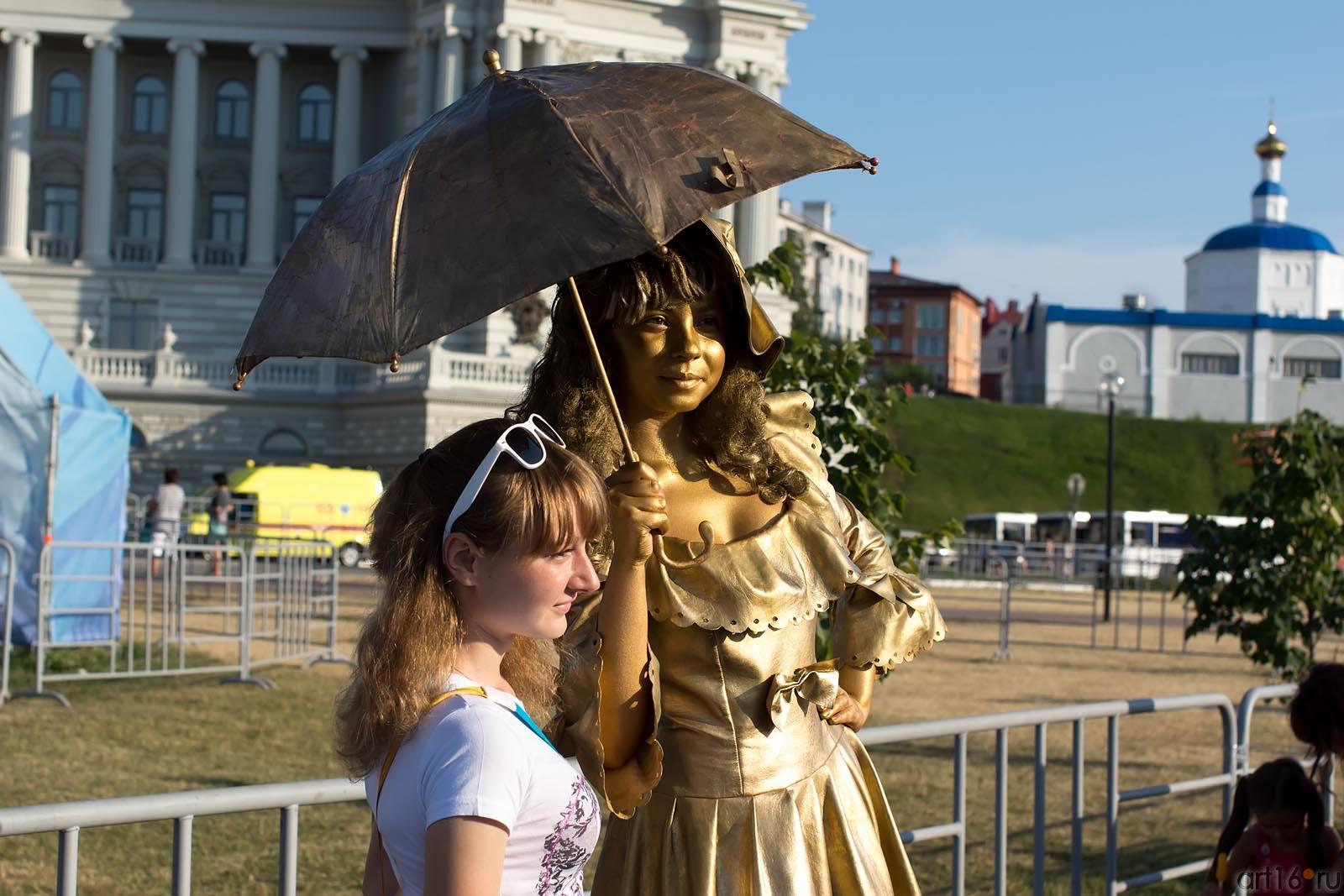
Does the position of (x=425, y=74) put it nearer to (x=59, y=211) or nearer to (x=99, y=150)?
(x=99, y=150)

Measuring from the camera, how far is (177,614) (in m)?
15.0

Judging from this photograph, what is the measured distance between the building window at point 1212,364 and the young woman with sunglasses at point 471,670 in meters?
79.0

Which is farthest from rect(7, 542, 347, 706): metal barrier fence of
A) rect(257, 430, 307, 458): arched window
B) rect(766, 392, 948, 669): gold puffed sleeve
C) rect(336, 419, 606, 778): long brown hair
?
rect(257, 430, 307, 458): arched window

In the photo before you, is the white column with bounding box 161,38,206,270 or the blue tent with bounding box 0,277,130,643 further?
the white column with bounding box 161,38,206,270

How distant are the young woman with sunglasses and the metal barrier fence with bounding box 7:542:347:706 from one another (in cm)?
1062

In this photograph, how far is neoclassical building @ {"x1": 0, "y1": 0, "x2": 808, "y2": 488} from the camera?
5959 centimetres

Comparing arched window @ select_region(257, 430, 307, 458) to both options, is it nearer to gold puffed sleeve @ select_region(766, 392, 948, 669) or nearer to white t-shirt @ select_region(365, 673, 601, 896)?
gold puffed sleeve @ select_region(766, 392, 948, 669)

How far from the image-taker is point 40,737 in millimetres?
10711

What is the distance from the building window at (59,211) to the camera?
62.8 meters

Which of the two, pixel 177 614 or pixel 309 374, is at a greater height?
pixel 309 374

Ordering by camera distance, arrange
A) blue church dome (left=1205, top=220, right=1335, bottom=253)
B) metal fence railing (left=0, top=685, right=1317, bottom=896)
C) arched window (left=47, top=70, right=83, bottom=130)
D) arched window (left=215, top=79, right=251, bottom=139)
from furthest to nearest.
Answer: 1. blue church dome (left=1205, top=220, right=1335, bottom=253)
2. arched window (left=215, top=79, right=251, bottom=139)
3. arched window (left=47, top=70, right=83, bottom=130)
4. metal fence railing (left=0, top=685, right=1317, bottom=896)

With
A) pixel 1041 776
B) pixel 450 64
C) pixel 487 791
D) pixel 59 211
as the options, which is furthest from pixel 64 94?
pixel 487 791

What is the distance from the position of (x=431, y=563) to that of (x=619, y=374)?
0.89 meters

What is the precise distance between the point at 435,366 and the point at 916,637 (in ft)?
148
